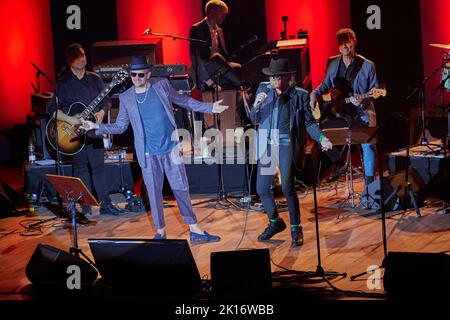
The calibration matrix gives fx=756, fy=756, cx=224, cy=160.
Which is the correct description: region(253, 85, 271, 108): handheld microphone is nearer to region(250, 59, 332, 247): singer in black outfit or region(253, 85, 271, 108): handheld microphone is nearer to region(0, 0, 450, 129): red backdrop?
region(250, 59, 332, 247): singer in black outfit

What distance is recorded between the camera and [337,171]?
11.1 m

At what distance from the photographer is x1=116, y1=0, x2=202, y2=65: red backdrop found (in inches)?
523

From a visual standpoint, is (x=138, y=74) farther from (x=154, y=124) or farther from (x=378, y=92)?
(x=378, y=92)

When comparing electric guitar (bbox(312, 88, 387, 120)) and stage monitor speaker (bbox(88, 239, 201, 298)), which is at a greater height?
electric guitar (bbox(312, 88, 387, 120))

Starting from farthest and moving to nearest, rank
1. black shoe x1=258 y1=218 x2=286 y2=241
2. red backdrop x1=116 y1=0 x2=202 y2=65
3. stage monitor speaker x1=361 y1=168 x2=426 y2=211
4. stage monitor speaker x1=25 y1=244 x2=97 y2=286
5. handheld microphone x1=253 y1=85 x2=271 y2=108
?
1. red backdrop x1=116 y1=0 x2=202 y2=65
2. stage monitor speaker x1=361 y1=168 x2=426 y2=211
3. black shoe x1=258 y1=218 x2=286 y2=241
4. handheld microphone x1=253 y1=85 x2=271 y2=108
5. stage monitor speaker x1=25 y1=244 x2=97 y2=286

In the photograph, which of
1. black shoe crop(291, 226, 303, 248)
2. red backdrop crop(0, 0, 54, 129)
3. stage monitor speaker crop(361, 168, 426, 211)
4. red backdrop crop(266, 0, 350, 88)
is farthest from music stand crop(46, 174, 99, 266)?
red backdrop crop(0, 0, 54, 129)

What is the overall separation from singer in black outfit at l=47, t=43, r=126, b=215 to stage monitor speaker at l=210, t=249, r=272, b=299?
386 cm

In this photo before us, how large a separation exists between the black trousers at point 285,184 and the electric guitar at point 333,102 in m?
2.28

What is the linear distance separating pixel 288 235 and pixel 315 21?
5.65 m

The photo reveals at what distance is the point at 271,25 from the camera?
1316 cm

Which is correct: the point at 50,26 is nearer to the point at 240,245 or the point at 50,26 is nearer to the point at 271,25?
the point at 271,25

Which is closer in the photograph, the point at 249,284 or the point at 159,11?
the point at 249,284

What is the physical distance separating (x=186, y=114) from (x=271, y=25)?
2.54 meters

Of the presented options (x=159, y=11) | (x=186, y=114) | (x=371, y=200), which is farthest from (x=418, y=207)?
(x=159, y=11)
